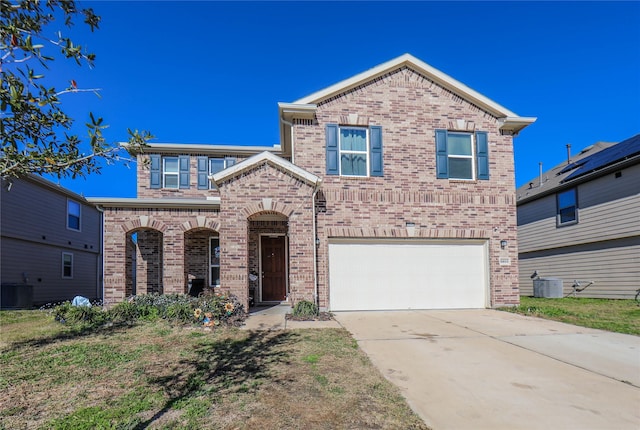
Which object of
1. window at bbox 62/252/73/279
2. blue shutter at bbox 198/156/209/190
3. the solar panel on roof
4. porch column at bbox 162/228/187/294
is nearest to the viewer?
porch column at bbox 162/228/187/294

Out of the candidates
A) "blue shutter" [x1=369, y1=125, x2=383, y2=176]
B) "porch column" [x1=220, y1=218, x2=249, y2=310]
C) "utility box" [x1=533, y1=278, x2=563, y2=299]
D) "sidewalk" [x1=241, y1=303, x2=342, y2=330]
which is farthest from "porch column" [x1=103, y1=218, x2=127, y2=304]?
→ "utility box" [x1=533, y1=278, x2=563, y2=299]

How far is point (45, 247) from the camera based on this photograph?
1656 cm

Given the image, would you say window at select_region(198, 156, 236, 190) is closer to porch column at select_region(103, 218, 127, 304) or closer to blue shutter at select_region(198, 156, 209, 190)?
blue shutter at select_region(198, 156, 209, 190)

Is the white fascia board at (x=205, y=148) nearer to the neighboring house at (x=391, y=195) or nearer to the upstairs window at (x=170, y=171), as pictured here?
the upstairs window at (x=170, y=171)

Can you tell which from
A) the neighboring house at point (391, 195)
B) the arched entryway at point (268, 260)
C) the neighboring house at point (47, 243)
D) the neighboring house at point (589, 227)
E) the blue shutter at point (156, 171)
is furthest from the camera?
the blue shutter at point (156, 171)

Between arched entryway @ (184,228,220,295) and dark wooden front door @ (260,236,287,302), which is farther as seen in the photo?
arched entryway @ (184,228,220,295)

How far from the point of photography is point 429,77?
11.5 m

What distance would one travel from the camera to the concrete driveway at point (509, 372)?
12.0 ft

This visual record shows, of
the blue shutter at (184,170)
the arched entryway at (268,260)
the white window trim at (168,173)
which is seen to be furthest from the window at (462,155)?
the white window trim at (168,173)

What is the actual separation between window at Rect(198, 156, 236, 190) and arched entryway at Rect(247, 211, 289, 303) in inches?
200

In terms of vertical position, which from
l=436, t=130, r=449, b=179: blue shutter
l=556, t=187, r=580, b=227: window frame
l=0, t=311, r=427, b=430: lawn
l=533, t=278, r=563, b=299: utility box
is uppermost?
l=436, t=130, r=449, b=179: blue shutter

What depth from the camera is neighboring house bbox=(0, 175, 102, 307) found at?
47.0ft

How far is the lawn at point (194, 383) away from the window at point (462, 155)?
6540 millimetres

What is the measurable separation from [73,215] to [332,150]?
15347 millimetres
